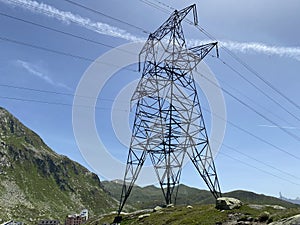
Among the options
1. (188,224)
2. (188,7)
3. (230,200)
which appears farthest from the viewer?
(188,7)

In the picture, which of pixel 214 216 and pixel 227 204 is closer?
pixel 214 216

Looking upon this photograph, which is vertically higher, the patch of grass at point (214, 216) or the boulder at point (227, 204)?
the boulder at point (227, 204)

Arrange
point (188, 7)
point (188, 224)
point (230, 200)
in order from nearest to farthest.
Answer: point (188, 224) < point (230, 200) < point (188, 7)

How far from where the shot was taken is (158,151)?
173 feet

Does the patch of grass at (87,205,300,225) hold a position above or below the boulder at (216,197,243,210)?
below

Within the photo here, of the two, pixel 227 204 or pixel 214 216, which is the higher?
pixel 227 204

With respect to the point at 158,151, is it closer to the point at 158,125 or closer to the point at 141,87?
the point at 158,125

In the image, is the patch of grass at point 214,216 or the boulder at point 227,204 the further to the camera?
the boulder at point 227,204

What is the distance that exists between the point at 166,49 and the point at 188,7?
7750mm

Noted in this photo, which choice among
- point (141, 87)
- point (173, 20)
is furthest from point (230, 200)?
point (173, 20)

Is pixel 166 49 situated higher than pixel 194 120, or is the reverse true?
pixel 166 49

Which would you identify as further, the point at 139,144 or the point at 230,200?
the point at 139,144

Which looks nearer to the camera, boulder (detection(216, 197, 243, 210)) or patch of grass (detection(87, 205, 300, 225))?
patch of grass (detection(87, 205, 300, 225))

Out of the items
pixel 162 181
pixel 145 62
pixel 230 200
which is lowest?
pixel 230 200
